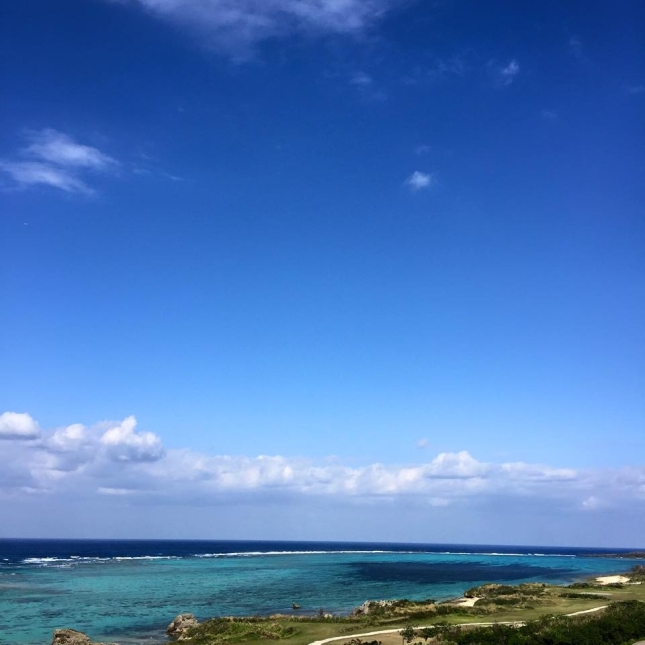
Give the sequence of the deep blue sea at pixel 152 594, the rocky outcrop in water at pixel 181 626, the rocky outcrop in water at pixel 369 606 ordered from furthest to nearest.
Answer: the rocky outcrop in water at pixel 369 606 < the deep blue sea at pixel 152 594 < the rocky outcrop in water at pixel 181 626

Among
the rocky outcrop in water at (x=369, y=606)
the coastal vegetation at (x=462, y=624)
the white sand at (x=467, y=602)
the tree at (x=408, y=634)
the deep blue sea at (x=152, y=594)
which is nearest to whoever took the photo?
the coastal vegetation at (x=462, y=624)

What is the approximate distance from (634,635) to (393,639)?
49.3 ft

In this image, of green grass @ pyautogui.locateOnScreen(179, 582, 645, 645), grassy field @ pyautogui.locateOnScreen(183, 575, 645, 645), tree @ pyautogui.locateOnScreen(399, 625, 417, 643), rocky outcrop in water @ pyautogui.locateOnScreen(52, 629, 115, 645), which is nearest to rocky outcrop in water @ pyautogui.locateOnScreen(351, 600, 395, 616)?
grassy field @ pyautogui.locateOnScreen(183, 575, 645, 645)

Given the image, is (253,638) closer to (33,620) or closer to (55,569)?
(33,620)

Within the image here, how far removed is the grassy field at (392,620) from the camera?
40.9m

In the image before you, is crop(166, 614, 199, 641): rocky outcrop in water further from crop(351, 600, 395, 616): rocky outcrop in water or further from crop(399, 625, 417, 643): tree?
crop(399, 625, 417, 643): tree

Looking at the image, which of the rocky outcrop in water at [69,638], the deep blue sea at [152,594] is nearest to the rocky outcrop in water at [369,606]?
the deep blue sea at [152,594]

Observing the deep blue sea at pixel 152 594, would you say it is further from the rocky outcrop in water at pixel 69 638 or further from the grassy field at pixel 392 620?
the grassy field at pixel 392 620

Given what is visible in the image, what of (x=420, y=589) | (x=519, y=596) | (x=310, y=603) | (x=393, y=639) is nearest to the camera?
(x=393, y=639)

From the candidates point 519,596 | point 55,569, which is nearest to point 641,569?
point 519,596

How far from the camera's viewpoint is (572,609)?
5047cm

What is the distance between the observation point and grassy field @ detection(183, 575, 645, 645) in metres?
40.9

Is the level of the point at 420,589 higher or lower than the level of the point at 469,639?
lower

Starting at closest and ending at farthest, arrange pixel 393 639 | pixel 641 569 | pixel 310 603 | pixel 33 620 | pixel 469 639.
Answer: pixel 469 639 → pixel 393 639 → pixel 33 620 → pixel 310 603 → pixel 641 569
